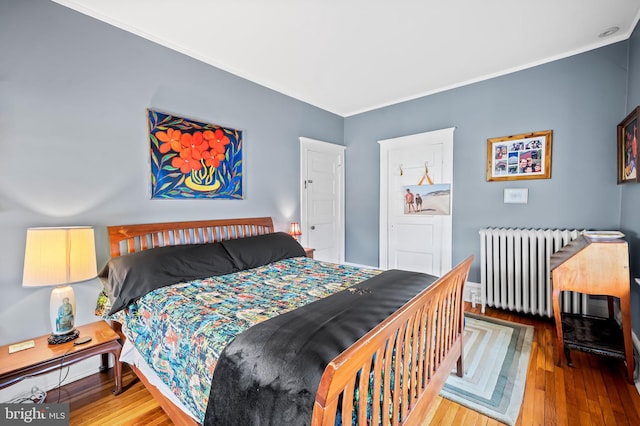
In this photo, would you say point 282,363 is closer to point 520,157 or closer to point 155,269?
point 155,269

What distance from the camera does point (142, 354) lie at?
1757 millimetres

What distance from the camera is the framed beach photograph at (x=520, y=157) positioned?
3041 millimetres

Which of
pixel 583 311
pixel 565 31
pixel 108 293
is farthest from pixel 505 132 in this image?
pixel 108 293

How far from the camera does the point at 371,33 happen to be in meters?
2.49

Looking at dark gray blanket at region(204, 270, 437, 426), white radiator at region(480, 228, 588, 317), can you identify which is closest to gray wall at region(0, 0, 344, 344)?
dark gray blanket at region(204, 270, 437, 426)

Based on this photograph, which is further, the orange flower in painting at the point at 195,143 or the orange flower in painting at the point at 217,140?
the orange flower in painting at the point at 217,140

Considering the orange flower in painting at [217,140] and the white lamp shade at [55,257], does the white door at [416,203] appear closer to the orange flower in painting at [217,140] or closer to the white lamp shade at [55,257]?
the orange flower in painting at [217,140]

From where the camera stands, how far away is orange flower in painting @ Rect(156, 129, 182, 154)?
260cm

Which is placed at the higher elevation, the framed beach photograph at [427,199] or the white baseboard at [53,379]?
the framed beach photograph at [427,199]

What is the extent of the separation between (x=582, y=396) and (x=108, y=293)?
329 cm

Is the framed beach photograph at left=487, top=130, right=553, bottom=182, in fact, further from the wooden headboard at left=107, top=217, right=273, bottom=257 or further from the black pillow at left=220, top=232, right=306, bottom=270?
the wooden headboard at left=107, top=217, right=273, bottom=257

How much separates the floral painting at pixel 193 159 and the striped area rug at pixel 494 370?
2.69 meters

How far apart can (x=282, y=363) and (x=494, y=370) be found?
75.3 inches

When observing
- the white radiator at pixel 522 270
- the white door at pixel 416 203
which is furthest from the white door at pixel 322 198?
the white radiator at pixel 522 270
